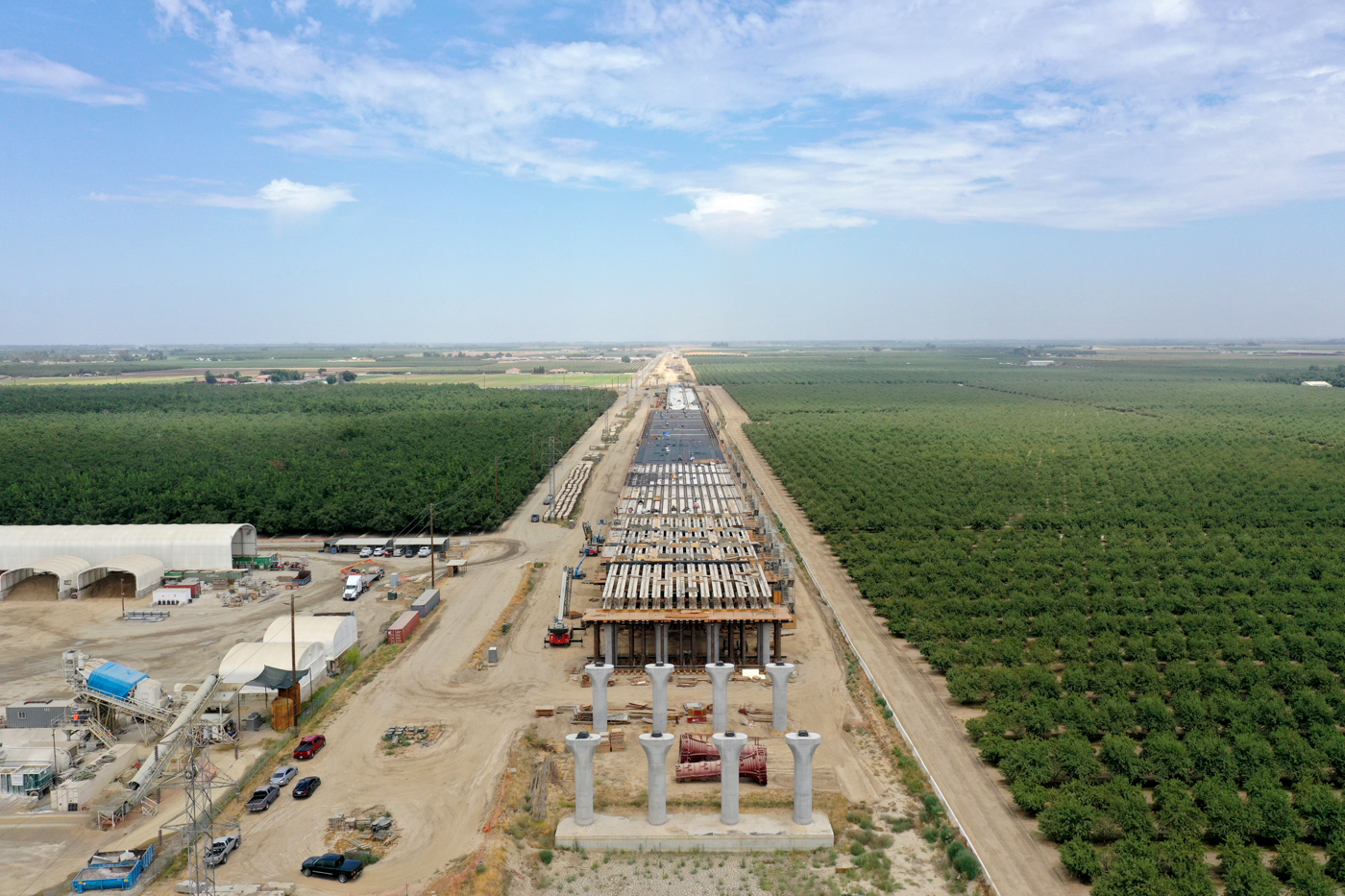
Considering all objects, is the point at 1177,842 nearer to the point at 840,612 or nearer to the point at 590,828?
the point at 590,828

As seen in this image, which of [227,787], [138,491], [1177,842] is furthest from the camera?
[138,491]

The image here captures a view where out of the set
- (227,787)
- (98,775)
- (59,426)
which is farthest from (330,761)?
(59,426)

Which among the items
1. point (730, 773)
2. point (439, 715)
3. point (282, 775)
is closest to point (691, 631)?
point (439, 715)

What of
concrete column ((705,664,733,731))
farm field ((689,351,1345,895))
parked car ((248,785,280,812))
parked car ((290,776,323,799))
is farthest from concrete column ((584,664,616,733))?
farm field ((689,351,1345,895))

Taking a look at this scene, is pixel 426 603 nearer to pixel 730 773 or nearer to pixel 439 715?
pixel 439 715

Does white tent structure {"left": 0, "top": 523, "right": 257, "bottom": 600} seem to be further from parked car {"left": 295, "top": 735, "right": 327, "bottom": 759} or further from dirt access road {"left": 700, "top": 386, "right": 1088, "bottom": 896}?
dirt access road {"left": 700, "top": 386, "right": 1088, "bottom": 896}

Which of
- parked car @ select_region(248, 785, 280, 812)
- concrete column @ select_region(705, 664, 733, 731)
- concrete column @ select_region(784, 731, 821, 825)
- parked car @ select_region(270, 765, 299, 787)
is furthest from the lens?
concrete column @ select_region(705, 664, 733, 731)
